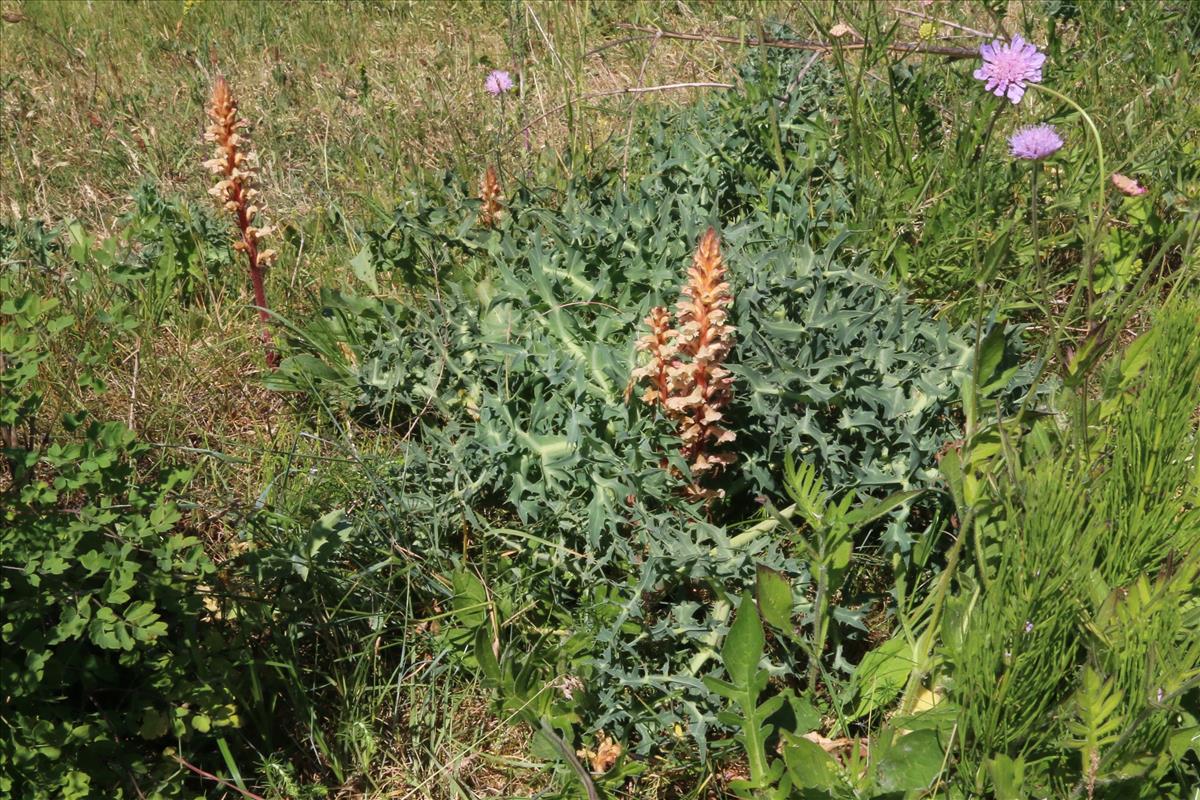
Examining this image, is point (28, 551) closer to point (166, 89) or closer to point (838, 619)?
point (838, 619)

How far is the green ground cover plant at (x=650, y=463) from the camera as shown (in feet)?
6.19

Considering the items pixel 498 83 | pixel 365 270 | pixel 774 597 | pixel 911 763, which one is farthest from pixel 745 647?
pixel 498 83

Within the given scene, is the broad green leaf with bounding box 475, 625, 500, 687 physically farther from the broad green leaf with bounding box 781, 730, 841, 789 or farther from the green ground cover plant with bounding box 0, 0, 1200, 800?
the broad green leaf with bounding box 781, 730, 841, 789

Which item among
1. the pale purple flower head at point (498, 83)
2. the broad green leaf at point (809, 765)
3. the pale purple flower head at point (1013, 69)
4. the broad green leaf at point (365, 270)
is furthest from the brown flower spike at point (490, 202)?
the broad green leaf at point (809, 765)

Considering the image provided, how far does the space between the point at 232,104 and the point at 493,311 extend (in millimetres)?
772

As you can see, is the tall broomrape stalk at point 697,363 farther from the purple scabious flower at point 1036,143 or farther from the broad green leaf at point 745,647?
the purple scabious flower at point 1036,143

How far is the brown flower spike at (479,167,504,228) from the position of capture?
3.05 meters

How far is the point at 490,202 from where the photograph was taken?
3.09 m

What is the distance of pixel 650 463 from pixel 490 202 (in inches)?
40.6

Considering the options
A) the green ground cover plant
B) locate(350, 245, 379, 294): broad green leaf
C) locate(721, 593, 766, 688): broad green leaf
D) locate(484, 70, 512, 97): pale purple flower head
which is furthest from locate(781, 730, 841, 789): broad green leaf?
locate(484, 70, 512, 97): pale purple flower head

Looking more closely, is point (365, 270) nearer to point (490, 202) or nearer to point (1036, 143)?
point (490, 202)

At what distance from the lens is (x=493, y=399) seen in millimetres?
2525

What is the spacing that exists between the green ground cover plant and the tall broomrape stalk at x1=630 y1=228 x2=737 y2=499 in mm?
11

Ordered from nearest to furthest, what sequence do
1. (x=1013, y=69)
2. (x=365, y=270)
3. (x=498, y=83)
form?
1. (x=1013, y=69)
2. (x=365, y=270)
3. (x=498, y=83)
